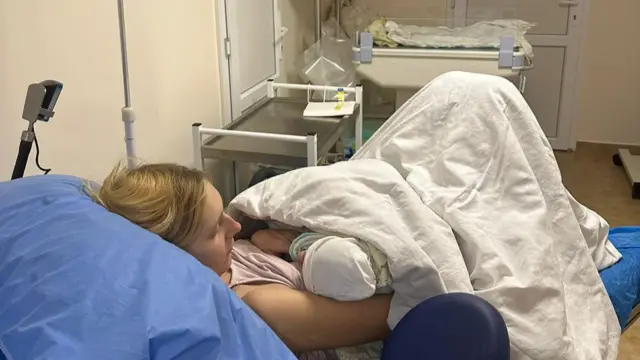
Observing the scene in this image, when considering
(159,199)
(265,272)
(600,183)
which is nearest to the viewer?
(159,199)

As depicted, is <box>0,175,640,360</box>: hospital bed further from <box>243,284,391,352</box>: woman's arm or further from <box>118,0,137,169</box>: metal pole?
<box>118,0,137,169</box>: metal pole

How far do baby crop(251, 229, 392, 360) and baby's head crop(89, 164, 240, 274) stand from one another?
6.6 inches

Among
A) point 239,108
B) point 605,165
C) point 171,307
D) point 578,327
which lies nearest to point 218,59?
point 239,108

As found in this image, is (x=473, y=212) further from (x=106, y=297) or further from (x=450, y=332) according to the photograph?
(x=106, y=297)

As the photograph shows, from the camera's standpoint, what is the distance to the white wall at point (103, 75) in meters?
1.51

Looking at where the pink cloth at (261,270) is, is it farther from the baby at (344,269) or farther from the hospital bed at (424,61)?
the hospital bed at (424,61)

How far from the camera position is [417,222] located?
4.23ft

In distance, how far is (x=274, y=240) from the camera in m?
1.39

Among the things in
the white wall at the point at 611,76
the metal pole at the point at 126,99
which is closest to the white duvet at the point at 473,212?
the metal pole at the point at 126,99

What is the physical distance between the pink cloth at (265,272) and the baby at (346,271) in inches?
1.0

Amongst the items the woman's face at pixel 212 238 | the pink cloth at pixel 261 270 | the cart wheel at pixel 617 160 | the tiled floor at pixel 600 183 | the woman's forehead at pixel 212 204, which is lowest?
the tiled floor at pixel 600 183

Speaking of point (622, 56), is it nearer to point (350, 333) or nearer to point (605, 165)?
point (605, 165)

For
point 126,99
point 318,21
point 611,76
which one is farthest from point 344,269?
point 611,76

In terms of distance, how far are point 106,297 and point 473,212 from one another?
2.82 feet
